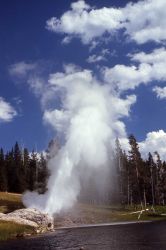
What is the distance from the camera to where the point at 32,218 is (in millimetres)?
82625

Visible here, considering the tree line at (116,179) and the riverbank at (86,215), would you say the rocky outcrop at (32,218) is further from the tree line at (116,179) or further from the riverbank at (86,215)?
the tree line at (116,179)

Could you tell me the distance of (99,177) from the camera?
174 m

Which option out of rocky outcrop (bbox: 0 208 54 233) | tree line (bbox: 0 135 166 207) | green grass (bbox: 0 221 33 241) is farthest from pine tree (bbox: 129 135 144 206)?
green grass (bbox: 0 221 33 241)

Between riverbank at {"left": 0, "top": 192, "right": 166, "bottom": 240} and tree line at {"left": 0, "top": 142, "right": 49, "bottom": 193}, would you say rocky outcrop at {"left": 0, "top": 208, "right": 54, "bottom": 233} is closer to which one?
riverbank at {"left": 0, "top": 192, "right": 166, "bottom": 240}

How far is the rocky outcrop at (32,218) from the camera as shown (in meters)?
80.3

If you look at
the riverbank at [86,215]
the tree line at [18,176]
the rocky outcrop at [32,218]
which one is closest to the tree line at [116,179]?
the tree line at [18,176]

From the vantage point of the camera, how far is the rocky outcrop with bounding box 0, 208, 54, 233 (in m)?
80.3

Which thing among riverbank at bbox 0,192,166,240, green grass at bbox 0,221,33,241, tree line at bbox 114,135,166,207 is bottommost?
green grass at bbox 0,221,33,241

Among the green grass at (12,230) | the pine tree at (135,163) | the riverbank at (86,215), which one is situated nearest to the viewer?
the green grass at (12,230)

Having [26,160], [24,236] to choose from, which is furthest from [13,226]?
[26,160]

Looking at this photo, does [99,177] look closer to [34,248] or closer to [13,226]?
[13,226]

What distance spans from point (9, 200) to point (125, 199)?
62.5 metres

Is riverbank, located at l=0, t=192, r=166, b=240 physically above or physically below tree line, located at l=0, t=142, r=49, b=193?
below

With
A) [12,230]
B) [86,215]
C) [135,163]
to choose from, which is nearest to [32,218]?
[12,230]
